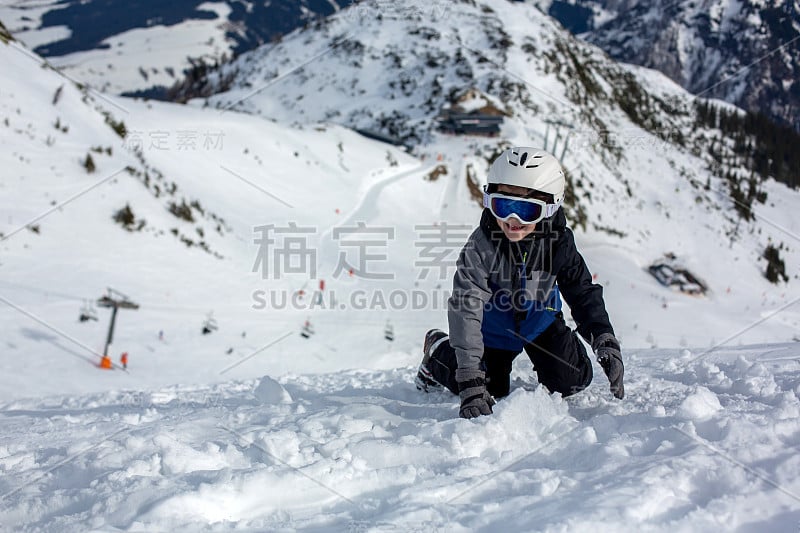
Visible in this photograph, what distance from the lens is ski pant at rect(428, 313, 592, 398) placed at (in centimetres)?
406

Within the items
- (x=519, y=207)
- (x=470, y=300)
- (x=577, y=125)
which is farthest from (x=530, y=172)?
(x=577, y=125)

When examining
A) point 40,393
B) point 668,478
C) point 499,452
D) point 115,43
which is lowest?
point 115,43

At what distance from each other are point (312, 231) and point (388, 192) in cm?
1105

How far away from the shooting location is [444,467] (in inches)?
110

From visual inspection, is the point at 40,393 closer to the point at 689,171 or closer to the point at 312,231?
the point at 312,231

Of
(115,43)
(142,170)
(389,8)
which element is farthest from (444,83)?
(115,43)

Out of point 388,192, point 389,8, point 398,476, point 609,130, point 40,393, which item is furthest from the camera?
point 389,8

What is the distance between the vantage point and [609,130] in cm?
7038

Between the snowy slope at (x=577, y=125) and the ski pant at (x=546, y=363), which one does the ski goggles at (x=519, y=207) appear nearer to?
the ski pant at (x=546, y=363)

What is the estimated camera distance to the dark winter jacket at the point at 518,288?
3857 millimetres

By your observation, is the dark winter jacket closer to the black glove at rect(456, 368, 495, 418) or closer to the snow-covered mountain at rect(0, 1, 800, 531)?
the black glove at rect(456, 368, 495, 418)

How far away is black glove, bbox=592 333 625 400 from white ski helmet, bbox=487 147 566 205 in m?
1.13

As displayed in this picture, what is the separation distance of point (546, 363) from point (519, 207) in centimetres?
131

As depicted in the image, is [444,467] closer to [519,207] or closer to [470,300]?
[470,300]
